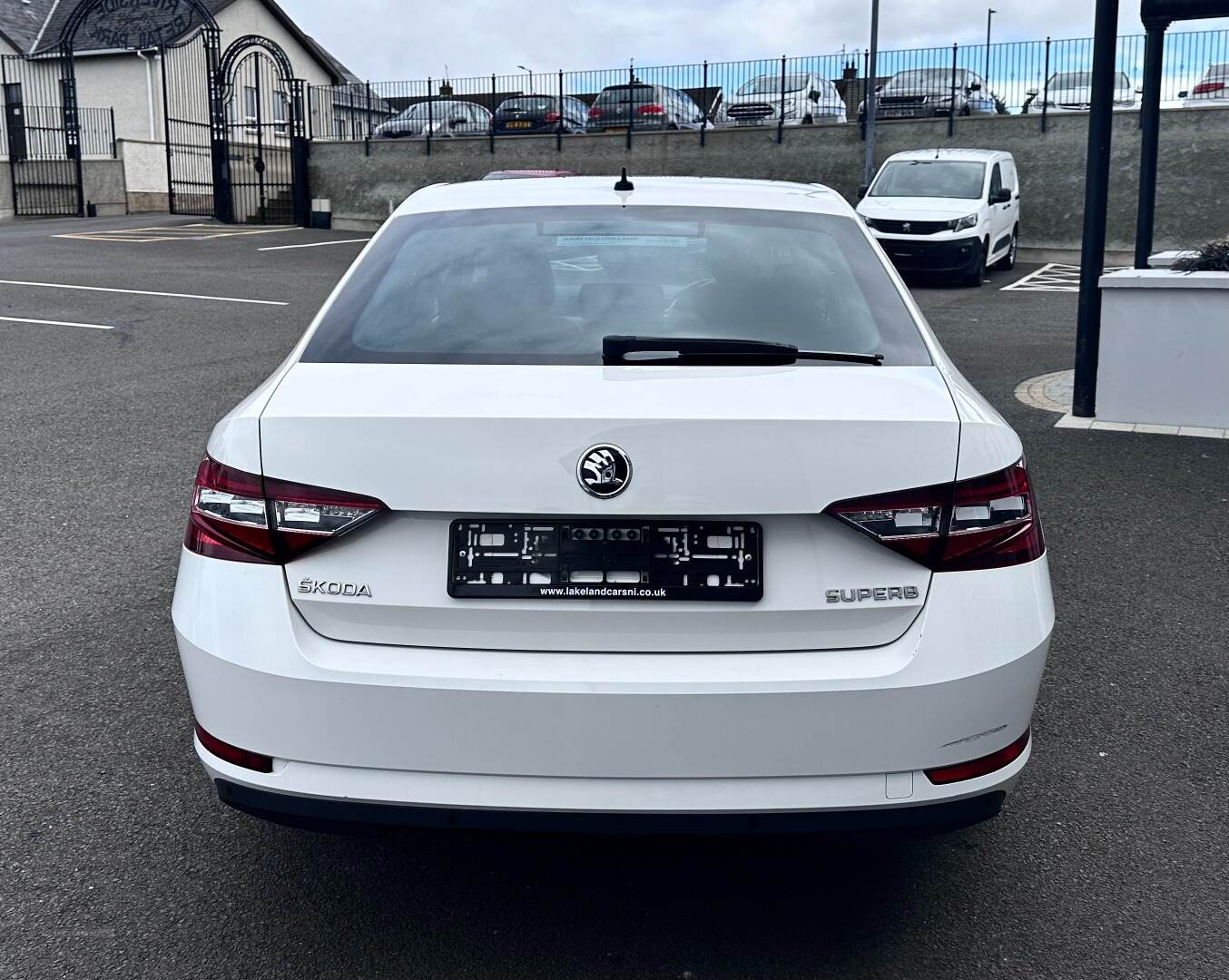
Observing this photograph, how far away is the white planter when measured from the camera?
29.2 ft

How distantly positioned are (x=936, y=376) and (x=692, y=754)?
1.02 metres

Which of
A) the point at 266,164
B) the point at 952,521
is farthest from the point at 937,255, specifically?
the point at 266,164

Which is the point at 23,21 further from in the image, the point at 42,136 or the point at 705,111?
the point at 705,111

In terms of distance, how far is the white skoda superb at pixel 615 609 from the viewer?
2.57 metres

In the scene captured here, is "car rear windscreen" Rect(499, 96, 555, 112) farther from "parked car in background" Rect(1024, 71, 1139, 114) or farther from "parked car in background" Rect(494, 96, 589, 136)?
"parked car in background" Rect(1024, 71, 1139, 114)

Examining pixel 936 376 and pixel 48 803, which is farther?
pixel 48 803

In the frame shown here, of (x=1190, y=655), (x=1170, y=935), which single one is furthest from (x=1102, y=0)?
(x=1170, y=935)

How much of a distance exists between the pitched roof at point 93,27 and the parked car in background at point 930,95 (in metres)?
22.1

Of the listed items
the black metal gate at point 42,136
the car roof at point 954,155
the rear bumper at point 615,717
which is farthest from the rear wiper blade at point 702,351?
the black metal gate at point 42,136

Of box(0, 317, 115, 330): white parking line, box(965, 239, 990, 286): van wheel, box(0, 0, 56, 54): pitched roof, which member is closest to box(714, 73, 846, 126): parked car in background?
box(965, 239, 990, 286): van wheel

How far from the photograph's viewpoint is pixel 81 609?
17.1 feet

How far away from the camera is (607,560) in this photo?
2621 millimetres

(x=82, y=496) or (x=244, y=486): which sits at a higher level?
(x=244, y=486)

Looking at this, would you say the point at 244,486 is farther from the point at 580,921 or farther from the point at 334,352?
the point at 580,921
